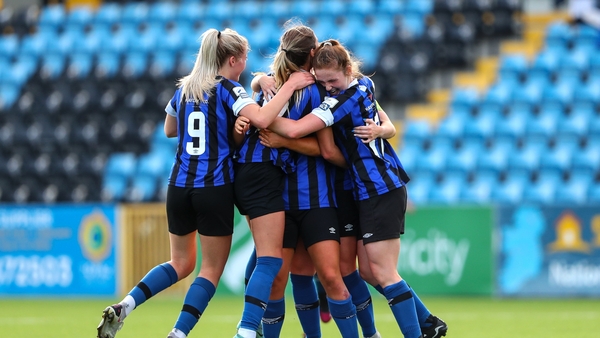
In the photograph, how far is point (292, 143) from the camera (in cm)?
557

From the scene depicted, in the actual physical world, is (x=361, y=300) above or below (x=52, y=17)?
below

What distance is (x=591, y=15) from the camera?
48.9ft

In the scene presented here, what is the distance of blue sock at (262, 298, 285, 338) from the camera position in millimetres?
5855

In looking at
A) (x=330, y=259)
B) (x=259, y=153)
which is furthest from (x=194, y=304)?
Answer: (x=259, y=153)

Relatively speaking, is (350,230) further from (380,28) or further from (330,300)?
(380,28)

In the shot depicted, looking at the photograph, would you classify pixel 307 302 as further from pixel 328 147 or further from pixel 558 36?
pixel 558 36

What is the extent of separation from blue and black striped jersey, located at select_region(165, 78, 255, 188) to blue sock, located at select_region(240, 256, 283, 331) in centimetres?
57

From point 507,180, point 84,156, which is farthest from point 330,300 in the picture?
point 84,156

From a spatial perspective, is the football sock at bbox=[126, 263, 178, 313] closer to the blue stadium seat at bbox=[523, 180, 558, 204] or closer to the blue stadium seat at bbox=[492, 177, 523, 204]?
the blue stadium seat at bbox=[492, 177, 523, 204]

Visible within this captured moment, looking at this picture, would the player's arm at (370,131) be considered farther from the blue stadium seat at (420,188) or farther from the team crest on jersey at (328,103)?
the blue stadium seat at (420,188)

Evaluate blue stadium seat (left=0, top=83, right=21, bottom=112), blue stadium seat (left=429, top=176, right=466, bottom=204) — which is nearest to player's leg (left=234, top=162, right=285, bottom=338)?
blue stadium seat (left=429, top=176, right=466, bottom=204)

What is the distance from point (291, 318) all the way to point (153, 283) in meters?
3.41

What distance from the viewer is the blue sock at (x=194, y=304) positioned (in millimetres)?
5547

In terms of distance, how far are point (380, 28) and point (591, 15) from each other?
3399 mm
